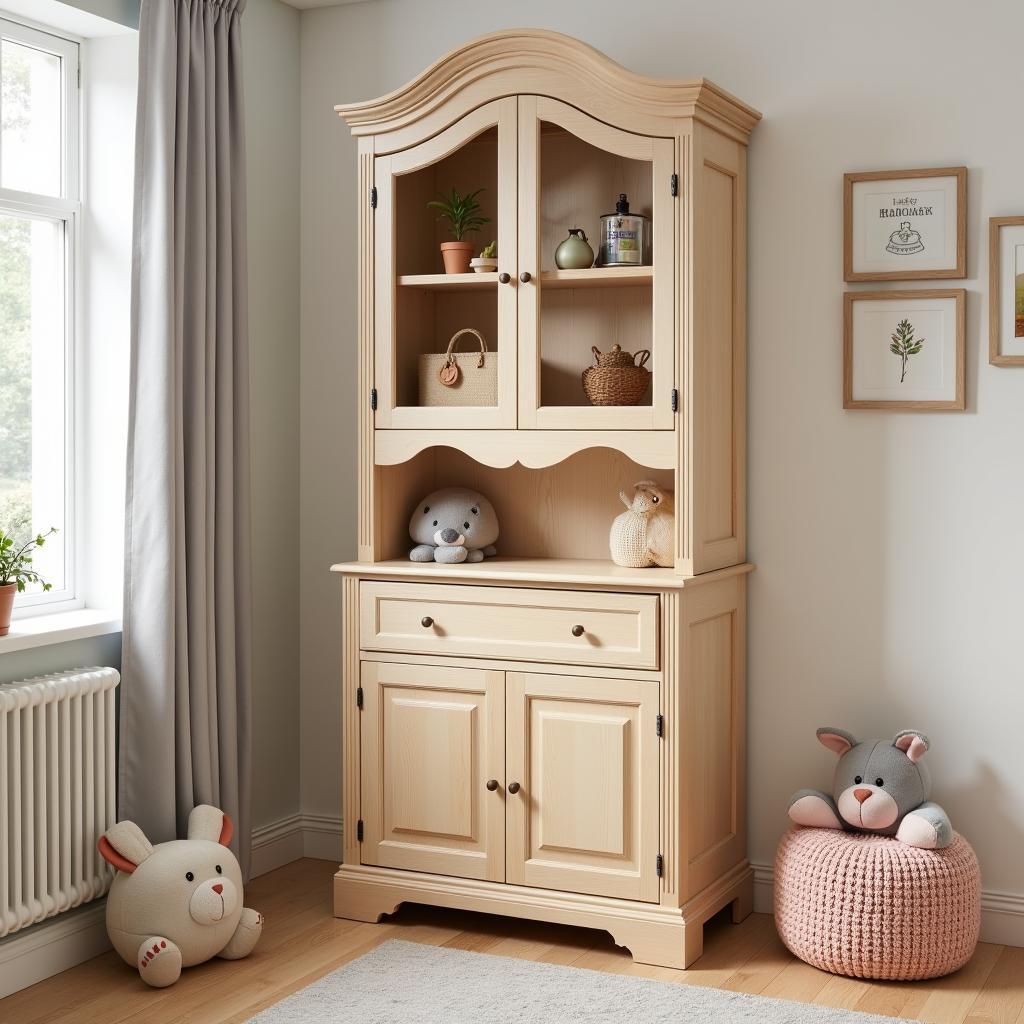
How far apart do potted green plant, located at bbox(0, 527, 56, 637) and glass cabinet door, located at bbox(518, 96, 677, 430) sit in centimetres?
122

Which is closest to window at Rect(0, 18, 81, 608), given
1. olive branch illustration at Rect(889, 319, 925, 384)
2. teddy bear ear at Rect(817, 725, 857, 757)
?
teddy bear ear at Rect(817, 725, 857, 757)

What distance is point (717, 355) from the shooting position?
324 centimetres

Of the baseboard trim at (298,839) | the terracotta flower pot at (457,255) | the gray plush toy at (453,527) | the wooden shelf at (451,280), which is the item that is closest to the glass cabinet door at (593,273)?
the wooden shelf at (451,280)

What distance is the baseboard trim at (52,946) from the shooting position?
293 centimetres

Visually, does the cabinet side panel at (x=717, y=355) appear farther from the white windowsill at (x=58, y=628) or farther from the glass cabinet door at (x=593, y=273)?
the white windowsill at (x=58, y=628)

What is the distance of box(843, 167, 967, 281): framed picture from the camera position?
10.5 feet

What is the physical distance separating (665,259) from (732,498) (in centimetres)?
A: 66

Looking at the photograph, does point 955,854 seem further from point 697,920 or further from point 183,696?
point 183,696

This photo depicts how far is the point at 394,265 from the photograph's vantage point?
134 inches

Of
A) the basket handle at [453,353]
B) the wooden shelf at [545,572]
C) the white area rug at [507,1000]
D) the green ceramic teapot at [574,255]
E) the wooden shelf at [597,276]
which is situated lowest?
the white area rug at [507,1000]

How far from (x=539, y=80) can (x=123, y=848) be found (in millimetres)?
2079

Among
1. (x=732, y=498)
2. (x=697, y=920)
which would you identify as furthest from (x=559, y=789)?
(x=732, y=498)

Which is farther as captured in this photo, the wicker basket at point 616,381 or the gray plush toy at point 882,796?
the wicker basket at point 616,381

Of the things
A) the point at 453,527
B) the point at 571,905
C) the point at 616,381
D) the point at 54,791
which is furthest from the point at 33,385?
the point at 571,905
